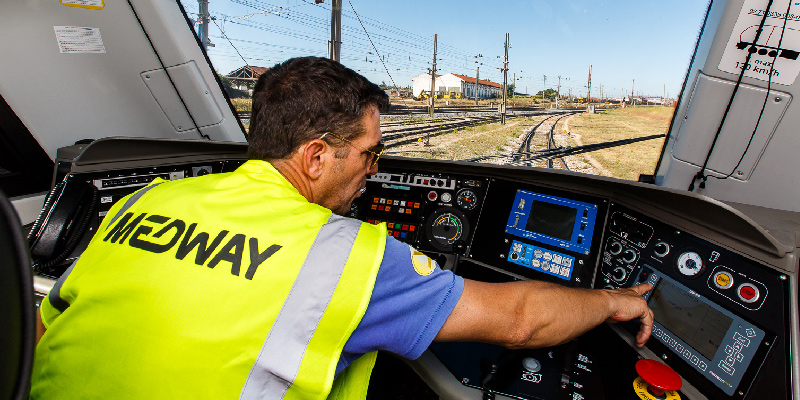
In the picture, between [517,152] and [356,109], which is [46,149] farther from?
[517,152]

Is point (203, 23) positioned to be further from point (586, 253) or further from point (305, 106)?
point (586, 253)

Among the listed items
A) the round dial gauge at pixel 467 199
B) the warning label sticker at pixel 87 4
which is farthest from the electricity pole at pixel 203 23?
the round dial gauge at pixel 467 199

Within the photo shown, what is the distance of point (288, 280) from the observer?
647 millimetres

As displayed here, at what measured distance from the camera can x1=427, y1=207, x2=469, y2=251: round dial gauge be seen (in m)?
1.88

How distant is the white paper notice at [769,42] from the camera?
130cm

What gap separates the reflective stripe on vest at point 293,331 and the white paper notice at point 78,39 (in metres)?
2.22

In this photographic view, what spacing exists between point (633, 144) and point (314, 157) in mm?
1729

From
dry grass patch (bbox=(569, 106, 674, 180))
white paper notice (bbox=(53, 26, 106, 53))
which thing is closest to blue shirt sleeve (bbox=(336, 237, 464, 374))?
dry grass patch (bbox=(569, 106, 674, 180))

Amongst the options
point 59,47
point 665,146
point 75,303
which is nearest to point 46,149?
point 59,47

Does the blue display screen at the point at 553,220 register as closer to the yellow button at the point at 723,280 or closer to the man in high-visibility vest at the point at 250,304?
the yellow button at the point at 723,280

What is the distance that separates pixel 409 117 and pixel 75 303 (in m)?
2.19

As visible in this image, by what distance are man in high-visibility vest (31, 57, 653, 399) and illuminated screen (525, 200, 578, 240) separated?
0.74 m

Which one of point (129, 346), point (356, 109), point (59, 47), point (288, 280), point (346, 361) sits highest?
point (59, 47)

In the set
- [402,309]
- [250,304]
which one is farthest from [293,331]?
[402,309]
